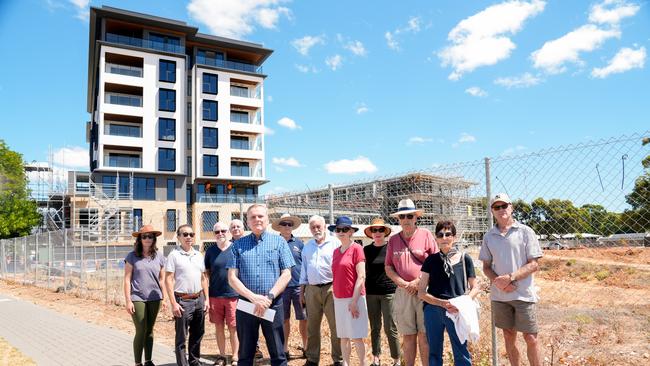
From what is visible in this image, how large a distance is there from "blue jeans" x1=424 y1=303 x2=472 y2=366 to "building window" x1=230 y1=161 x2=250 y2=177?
4394cm

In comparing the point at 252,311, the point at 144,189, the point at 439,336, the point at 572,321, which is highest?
the point at 144,189

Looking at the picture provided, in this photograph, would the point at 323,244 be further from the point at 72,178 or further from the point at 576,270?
the point at 72,178

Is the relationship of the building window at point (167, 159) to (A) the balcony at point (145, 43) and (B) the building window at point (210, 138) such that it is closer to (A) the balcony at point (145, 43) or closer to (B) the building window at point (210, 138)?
(B) the building window at point (210, 138)

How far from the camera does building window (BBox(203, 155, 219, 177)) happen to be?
4566 centimetres

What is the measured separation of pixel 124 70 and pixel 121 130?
5.48m

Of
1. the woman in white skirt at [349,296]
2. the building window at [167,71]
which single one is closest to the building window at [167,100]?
the building window at [167,71]

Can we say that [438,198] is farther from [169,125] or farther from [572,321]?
[169,125]

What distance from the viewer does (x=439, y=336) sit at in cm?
457

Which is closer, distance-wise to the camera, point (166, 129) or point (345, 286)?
point (345, 286)


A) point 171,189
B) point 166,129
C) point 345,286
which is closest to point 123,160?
Answer: point 166,129

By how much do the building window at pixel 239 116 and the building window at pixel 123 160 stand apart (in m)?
10.3

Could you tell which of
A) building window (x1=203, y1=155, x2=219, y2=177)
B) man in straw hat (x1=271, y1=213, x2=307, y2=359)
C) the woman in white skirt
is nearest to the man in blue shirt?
the woman in white skirt

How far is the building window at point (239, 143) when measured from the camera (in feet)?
156

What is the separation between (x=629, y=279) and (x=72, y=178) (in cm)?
4097
